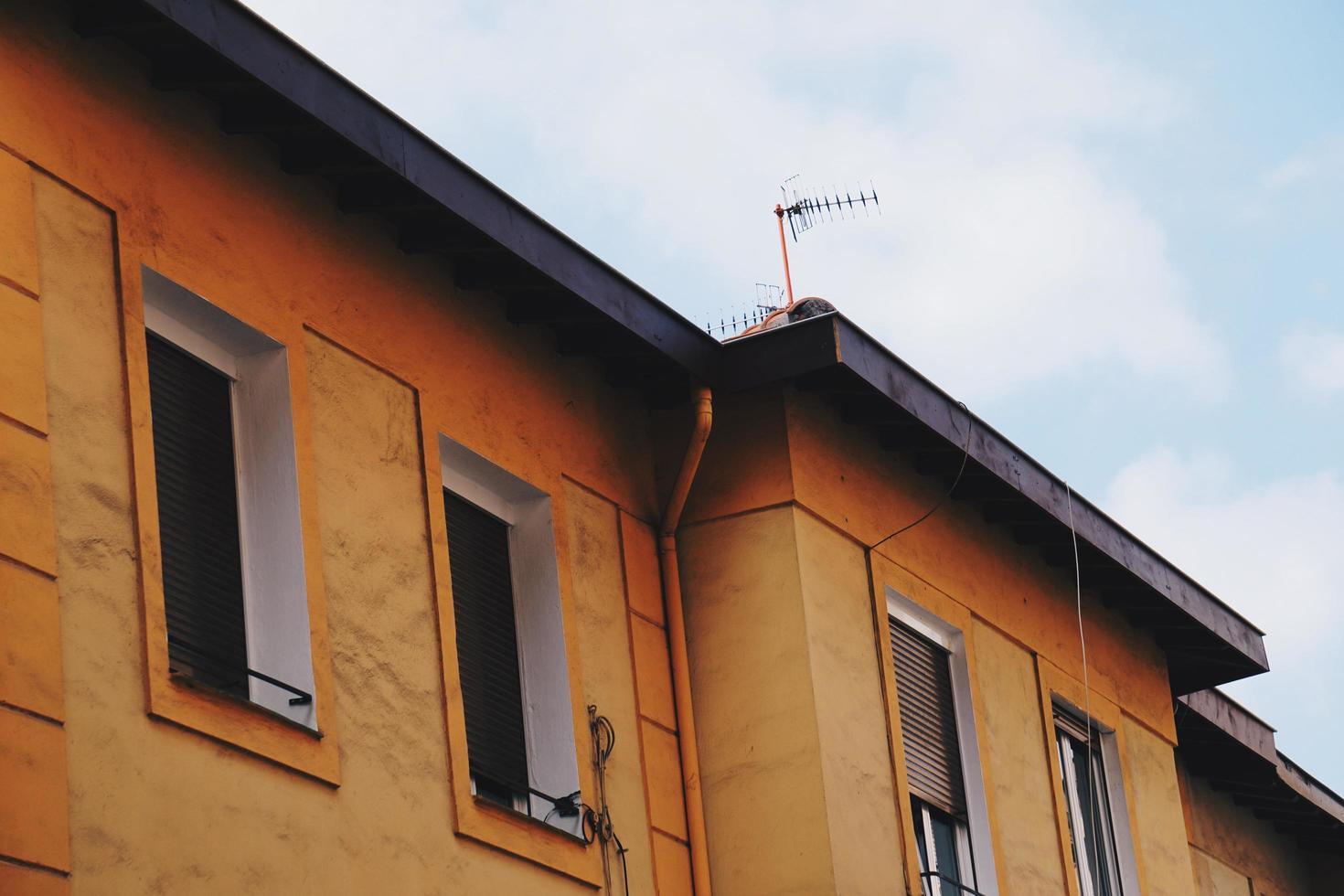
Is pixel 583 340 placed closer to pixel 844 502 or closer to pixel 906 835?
pixel 844 502

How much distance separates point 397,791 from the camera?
377 inches

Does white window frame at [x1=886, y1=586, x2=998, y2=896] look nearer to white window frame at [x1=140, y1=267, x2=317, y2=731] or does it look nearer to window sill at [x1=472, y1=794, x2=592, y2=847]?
window sill at [x1=472, y1=794, x2=592, y2=847]

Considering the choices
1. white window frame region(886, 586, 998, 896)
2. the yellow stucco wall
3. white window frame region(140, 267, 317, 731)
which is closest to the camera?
white window frame region(140, 267, 317, 731)

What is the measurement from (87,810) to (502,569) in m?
3.72

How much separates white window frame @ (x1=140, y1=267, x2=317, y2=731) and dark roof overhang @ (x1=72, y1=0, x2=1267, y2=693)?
897mm

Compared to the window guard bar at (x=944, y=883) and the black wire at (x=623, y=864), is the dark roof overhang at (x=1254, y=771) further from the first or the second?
the black wire at (x=623, y=864)

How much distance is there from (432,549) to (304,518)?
0.94 metres

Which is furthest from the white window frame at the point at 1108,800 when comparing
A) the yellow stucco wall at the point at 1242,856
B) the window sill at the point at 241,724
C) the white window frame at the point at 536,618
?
the window sill at the point at 241,724

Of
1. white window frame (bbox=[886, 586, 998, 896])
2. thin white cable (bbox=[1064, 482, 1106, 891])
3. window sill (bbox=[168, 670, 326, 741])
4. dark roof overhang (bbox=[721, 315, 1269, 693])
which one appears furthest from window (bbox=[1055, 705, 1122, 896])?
window sill (bbox=[168, 670, 326, 741])

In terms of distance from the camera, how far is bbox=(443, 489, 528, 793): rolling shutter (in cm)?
1079

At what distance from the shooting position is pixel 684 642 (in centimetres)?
1201

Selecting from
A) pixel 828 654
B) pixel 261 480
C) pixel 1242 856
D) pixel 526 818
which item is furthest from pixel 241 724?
pixel 1242 856

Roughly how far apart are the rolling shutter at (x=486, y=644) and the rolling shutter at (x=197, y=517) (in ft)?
4.65

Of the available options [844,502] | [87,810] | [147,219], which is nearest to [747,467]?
[844,502]
